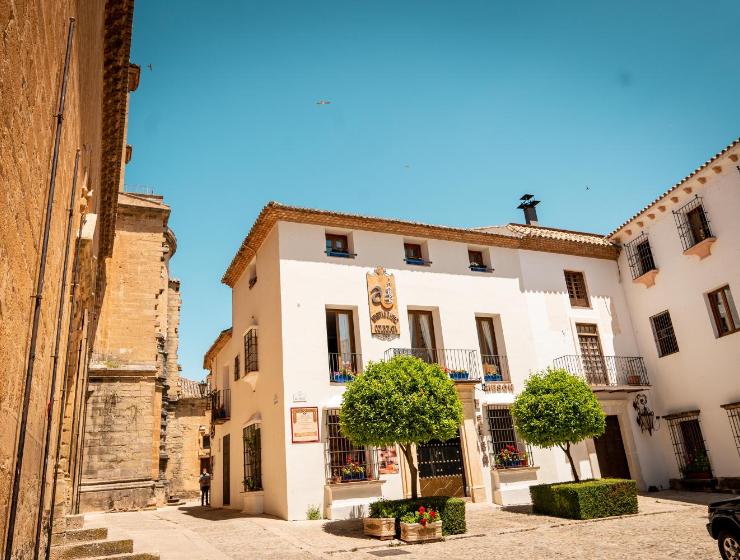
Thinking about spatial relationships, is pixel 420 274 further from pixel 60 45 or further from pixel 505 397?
pixel 60 45

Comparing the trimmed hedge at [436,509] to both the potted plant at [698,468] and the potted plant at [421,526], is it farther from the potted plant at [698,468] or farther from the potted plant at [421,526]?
the potted plant at [698,468]

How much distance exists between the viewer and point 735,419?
1614 cm

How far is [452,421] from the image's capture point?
12.3 metres

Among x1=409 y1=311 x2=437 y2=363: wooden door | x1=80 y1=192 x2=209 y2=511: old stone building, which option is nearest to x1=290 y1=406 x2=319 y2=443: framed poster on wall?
x1=409 y1=311 x2=437 y2=363: wooden door

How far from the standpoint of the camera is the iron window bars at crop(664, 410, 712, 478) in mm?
17141

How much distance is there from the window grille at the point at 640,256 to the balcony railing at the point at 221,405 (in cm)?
1612

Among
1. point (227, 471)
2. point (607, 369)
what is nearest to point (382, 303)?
point (607, 369)

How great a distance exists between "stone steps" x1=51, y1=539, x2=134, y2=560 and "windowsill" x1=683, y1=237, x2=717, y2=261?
17467 mm

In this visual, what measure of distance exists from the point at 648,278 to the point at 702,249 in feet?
8.35

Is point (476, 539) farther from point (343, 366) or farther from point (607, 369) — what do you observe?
point (607, 369)

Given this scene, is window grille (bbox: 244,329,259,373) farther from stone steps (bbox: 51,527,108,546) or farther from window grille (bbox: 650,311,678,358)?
window grille (bbox: 650,311,678,358)

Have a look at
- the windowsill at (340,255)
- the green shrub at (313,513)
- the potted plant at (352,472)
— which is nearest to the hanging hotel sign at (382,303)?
the windowsill at (340,255)

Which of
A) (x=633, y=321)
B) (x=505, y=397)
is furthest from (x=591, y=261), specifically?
(x=505, y=397)

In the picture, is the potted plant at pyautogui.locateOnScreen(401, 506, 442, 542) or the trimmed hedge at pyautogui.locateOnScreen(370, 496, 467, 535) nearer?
the potted plant at pyautogui.locateOnScreen(401, 506, 442, 542)
